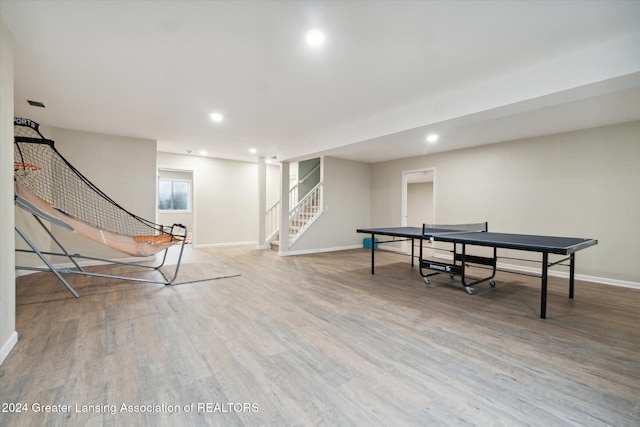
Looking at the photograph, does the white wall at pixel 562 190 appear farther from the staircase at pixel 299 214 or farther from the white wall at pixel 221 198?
the white wall at pixel 221 198

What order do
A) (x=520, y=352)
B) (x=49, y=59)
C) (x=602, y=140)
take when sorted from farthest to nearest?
1. (x=602, y=140)
2. (x=49, y=59)
3. (x=520, y=352)

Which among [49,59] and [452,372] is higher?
[49,59]

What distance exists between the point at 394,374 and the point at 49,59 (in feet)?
13.7

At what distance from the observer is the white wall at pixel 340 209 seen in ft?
23.4

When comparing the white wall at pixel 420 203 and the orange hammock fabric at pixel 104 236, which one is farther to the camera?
the white wall at pixel 420 203

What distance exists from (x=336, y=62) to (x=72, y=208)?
18.1ft

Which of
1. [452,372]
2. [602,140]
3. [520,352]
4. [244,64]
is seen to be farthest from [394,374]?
[602,140]

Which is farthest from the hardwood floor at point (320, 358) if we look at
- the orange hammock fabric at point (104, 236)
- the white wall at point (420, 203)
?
the white wall at point (420, 203)

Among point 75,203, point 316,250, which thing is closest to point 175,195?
point 75,203

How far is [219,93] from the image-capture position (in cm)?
332

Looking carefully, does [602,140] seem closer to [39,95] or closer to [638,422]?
[638,422]

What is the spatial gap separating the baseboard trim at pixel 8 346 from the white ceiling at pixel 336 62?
2454 millimetres

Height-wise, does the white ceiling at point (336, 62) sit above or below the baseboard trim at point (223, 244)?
above

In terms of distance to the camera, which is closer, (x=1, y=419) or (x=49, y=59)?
(x=1, y=419)
